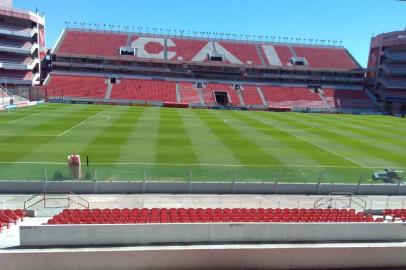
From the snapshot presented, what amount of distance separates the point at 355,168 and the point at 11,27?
6269cm

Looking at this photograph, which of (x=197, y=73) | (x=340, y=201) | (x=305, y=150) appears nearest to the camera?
(x=340, y=201)

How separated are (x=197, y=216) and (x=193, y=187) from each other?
15.7ft

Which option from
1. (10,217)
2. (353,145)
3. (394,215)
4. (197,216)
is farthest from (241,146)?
(10,217)

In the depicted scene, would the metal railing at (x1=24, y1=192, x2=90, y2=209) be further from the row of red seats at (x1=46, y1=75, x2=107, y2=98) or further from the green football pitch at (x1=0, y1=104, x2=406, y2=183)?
the row of red seats at (x1=46, y1=75, x2=107, y2=98)

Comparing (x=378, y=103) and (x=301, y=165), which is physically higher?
(x=378, y=103)

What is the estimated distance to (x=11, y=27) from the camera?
6025 cm

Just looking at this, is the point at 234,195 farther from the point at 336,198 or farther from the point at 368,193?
the point at 368,193

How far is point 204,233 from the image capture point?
10.5 m

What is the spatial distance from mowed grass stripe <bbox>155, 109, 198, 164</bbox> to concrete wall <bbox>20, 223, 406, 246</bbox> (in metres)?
11.1

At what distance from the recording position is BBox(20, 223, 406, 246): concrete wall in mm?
9914

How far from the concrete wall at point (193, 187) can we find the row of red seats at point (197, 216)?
140 inches

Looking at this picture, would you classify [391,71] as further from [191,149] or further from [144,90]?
[191,149]

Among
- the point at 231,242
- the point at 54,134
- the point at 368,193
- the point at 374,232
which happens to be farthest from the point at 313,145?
the point at 54,134

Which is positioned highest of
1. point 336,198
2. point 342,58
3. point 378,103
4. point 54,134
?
point 342,58
